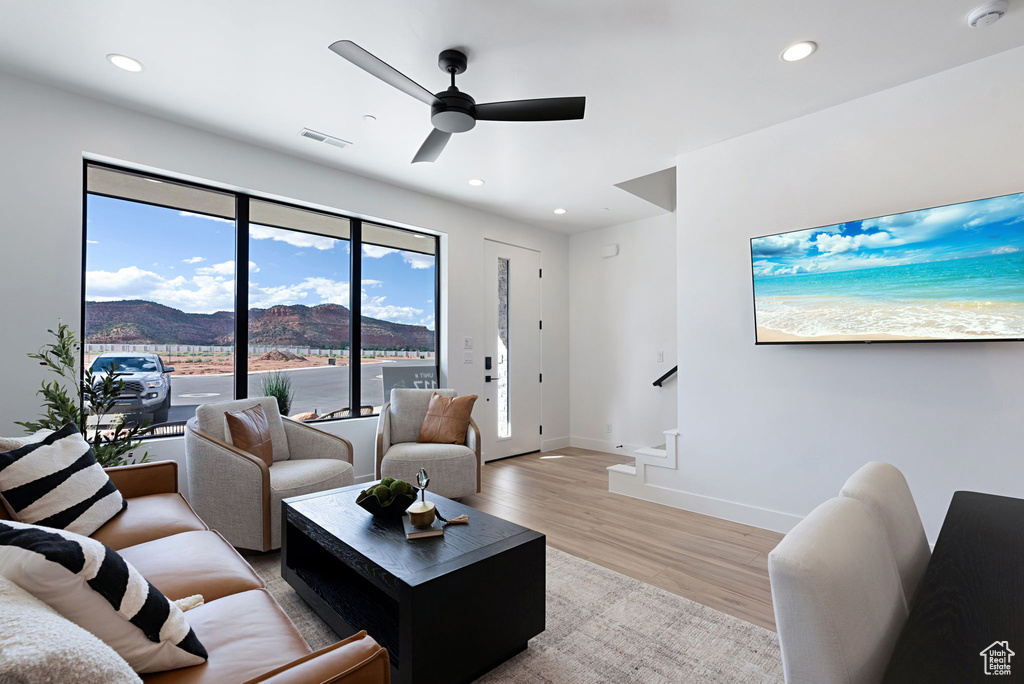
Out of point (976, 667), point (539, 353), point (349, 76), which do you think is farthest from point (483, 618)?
point (539, 353)

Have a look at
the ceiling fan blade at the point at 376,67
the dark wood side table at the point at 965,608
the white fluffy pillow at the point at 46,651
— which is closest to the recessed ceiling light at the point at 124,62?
the ceiling fan blade at the point at 376,67

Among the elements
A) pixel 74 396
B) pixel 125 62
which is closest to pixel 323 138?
pixel 125 62

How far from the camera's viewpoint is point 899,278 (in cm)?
261

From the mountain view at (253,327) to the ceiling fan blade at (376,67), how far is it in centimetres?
232

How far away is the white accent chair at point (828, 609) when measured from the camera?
65 cm

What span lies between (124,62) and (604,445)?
206 inches

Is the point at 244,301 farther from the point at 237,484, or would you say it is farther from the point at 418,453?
the point at 418,453

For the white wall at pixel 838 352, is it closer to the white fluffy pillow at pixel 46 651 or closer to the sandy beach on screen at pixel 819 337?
the sandy beach on screen at pixel 819 337

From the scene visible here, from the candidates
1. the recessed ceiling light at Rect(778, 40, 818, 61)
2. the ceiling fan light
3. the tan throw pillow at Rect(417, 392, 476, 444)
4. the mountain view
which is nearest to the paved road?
the mountain view

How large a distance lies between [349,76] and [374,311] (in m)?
2.22

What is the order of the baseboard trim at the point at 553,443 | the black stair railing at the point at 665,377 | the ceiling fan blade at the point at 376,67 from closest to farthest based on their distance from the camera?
the ceiling fan blade at the point at 376,67 < the black stair railing at the point at 665,377 < the baseboard trim at the point at 553,443

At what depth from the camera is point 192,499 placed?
9.22 feet

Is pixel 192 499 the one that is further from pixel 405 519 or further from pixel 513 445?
pixel 513 445

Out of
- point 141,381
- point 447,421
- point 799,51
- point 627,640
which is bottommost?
point 627,640
